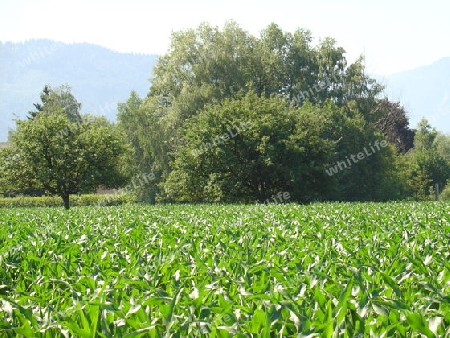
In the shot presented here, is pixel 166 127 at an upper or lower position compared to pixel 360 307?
upper

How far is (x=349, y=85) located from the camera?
51969mm

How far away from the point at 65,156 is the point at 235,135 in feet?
36.9

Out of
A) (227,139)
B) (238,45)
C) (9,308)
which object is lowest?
(9,308)

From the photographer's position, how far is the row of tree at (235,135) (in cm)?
3719

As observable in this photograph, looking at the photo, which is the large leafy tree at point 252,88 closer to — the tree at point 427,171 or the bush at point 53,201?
the bush at point 53,201

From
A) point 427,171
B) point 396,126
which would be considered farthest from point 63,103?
point 427,171

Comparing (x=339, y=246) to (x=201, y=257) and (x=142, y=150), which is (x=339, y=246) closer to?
(x=201, y=257)

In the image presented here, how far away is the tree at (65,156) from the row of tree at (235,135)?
0.24 feet

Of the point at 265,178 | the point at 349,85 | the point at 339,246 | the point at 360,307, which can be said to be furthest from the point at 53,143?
the point at 360,307

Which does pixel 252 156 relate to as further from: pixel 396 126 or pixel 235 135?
pixel 396 126

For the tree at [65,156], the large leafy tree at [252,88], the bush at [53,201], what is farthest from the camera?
the bush at [53,201]

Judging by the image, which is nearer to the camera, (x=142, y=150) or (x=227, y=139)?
(x=227, y=139)

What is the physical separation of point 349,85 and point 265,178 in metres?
18.2

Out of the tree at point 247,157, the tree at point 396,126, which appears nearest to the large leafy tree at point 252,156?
the tree at point 247,157
